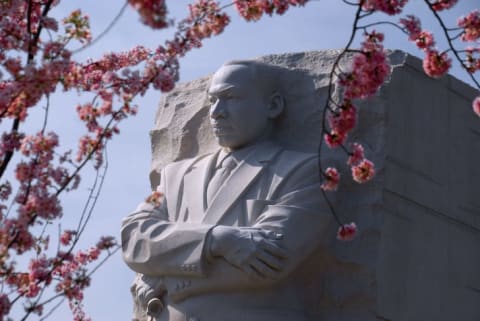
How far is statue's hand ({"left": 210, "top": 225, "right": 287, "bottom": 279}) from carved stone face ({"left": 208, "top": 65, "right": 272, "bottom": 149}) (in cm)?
81

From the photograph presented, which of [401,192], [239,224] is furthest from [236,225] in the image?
[401,192]

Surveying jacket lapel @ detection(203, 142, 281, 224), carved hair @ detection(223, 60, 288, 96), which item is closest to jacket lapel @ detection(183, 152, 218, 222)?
jacket lapel @ detection(203, 142, 281, 224)

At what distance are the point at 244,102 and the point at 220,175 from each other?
48 cm

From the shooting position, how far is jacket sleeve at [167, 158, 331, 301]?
6.98 meters

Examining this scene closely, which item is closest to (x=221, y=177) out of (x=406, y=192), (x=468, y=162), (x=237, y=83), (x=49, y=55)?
(x=237, y=83)

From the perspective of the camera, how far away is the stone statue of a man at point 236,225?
6969mm

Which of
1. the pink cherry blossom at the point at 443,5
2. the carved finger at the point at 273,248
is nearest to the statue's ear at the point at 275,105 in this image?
the carved finger at the point at 273,248

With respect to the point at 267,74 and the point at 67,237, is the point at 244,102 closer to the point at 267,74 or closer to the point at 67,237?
the point at 267,74

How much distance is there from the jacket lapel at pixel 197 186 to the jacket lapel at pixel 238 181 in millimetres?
122

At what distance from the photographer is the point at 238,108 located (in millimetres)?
7512

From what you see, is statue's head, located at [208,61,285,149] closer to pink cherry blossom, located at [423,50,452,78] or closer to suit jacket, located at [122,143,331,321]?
suit jacket, located at [122,143,331,321]

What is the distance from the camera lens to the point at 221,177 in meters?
7.52

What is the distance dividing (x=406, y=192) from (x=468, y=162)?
780 millimetres

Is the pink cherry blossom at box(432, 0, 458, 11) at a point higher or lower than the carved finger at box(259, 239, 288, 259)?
higher
